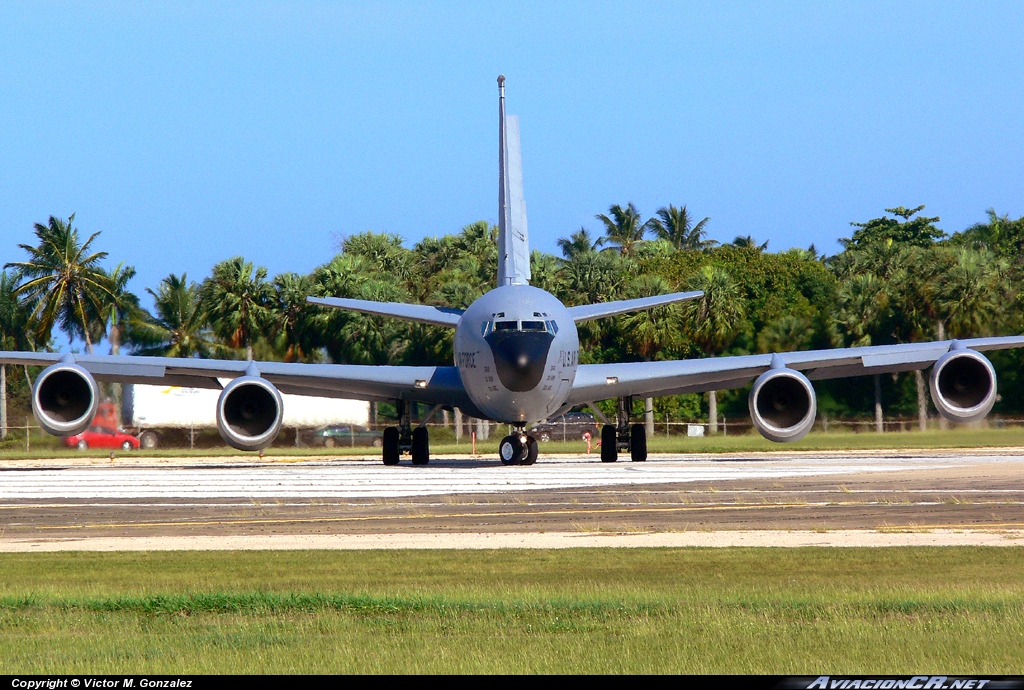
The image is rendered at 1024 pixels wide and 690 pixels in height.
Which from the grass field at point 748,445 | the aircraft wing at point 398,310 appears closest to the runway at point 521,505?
the aircraft wing at point 398,310

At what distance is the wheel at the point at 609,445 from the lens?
3503 cm

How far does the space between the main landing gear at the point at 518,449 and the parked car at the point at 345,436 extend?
87.8ft

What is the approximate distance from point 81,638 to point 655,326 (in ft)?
199

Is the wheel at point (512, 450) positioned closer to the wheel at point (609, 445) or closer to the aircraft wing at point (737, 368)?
the aircraft wing at point (737, 368)

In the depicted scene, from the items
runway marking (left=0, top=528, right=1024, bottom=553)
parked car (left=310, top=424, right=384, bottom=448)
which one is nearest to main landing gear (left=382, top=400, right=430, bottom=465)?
runway marking (left=0, top=528, right=1024, bottom=553)

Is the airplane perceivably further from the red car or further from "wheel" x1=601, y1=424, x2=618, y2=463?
the red car

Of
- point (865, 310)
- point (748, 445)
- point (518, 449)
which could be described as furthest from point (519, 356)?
point (865, 310)

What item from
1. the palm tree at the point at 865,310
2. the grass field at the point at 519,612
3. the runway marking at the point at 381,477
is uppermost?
the palm tree at the point at 865,310

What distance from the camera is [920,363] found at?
3162 cm

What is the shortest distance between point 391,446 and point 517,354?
21.2 feet

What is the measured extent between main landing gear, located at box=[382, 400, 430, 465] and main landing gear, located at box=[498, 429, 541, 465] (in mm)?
2605

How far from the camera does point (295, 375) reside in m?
32.0

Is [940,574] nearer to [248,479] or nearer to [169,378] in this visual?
[248,479]

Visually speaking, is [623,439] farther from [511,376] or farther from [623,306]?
[511,376]
